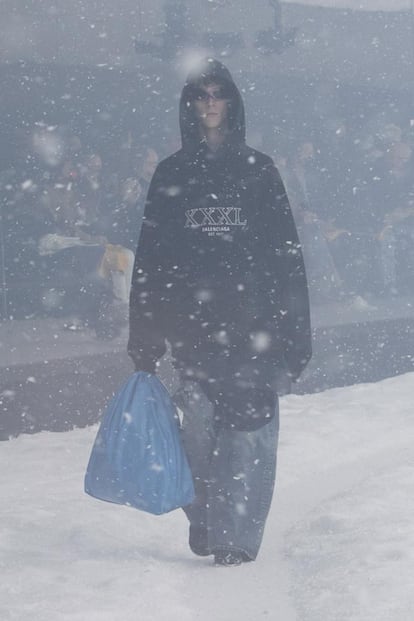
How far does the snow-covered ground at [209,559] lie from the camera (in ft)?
9.88

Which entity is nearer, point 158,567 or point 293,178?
point 158,567

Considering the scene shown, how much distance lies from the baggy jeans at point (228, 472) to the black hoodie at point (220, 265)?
186 mm

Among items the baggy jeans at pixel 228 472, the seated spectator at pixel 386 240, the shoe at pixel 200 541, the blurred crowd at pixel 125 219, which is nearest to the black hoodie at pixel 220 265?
the baggy jeans at pixel 228 472

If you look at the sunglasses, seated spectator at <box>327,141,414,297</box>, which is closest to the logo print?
the sunglasses

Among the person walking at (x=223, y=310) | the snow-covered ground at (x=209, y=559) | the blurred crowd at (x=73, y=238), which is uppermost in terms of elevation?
the person walking at (x=223, y=310)

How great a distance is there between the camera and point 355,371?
27.0 ft

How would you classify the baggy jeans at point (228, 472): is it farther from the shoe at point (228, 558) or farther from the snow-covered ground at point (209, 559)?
the snow-covered ground at point (209, 559)

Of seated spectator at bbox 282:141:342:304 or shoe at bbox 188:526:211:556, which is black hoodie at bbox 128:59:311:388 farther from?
seated spectator at bbox 282:141:342:304

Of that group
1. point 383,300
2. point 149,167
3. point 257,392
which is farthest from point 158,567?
point 383,300

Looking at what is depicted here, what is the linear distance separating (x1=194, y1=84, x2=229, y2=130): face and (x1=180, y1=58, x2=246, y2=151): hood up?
21mm

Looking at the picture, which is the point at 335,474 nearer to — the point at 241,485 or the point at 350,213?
the point at 241,485


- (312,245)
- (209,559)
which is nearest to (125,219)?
(312,245)

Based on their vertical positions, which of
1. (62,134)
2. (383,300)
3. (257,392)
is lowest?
(383,300)

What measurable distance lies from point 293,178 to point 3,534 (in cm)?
741
